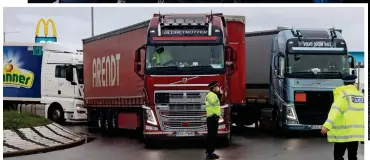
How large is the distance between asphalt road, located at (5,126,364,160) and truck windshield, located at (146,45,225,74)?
0.98 metres

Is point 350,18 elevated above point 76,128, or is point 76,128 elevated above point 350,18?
point 350,18

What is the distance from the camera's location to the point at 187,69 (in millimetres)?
9219

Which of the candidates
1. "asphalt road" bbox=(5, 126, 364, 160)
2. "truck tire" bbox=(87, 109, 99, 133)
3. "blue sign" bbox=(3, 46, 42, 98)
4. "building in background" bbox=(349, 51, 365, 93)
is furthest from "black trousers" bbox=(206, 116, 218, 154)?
"truck tire" bbox=(87, 109, 99, 133)

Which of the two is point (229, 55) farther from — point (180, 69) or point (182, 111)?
point (182, 111)

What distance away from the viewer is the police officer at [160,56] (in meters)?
9.25

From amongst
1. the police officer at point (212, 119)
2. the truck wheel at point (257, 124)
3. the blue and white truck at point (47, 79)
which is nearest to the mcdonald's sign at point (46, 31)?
the blue and white truck at point (47, 79)

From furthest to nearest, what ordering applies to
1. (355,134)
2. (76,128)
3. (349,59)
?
(76,128) < (349,59) < (355,134)

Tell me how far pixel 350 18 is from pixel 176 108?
2685 millimetres

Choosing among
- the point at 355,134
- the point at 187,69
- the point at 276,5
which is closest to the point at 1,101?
the point at 187,69

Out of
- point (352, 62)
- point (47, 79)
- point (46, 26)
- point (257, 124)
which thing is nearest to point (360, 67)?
point (352, 62)

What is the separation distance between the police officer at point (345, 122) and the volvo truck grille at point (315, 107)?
2.43m

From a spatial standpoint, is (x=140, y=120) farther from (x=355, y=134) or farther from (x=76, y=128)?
(x=355, y=134)

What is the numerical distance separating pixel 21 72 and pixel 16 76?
0.74 metres

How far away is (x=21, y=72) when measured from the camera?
10.3 meters
